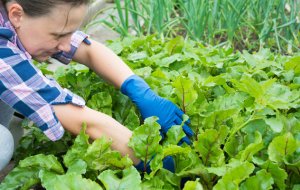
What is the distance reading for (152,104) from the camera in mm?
1719

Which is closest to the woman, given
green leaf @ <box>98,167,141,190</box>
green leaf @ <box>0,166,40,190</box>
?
green leaf @ <box>0,166,40,190</box>

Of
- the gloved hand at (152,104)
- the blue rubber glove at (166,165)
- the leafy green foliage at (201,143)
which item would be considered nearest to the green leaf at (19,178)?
the leafy green foliage at (201,143)

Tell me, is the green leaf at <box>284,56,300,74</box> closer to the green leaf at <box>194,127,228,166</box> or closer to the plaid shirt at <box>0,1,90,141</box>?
the green leaf at <box>194,127,228,166</box>

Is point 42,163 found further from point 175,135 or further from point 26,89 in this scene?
point 175,135

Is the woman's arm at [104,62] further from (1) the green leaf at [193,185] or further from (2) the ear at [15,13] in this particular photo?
(1) the green leaf at [193,185]

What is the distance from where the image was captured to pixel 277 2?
3350 millimetres

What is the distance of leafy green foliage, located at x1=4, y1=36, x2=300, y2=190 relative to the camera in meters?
1.35

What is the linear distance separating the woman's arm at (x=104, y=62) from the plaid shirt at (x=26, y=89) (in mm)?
375

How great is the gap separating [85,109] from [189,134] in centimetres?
34

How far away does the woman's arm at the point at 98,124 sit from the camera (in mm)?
1513

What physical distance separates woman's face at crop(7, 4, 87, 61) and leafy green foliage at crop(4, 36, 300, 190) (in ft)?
0.87

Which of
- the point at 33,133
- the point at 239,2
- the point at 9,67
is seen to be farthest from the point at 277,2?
the point at 9,67

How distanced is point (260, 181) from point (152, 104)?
537 mm

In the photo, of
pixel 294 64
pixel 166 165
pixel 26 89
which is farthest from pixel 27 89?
pixel 294 64
